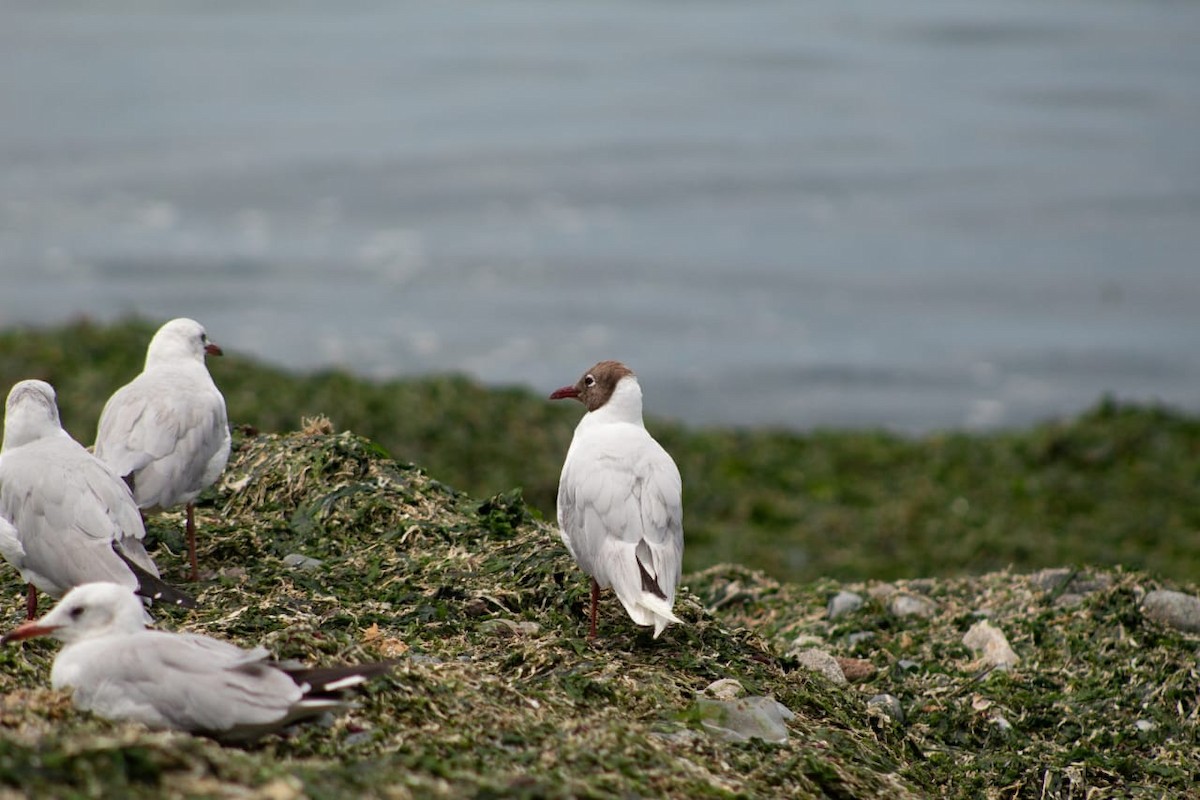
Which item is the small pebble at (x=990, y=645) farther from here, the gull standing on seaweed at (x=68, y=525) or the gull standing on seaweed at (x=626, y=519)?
the gull standing on seaweed at (x=68, y=525)

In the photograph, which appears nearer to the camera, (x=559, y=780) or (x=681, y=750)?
(x=559, y=780)

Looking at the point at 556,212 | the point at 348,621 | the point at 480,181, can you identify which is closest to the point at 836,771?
the point at 348,621

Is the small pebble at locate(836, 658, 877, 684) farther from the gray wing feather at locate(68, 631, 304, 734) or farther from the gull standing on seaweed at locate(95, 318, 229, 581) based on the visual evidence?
the gray wing feather at locate(68, 631, 304, 734)

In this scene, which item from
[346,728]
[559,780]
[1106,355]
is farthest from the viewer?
[1106,355]

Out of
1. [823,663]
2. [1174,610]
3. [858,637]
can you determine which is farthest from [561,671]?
[1174,610]

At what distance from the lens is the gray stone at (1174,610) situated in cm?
725

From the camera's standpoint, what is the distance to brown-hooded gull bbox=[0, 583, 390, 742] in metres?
4.32

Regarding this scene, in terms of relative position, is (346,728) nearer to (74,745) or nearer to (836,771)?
(74,745)

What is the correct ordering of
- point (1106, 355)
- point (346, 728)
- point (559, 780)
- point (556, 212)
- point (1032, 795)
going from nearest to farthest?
point (559, 780), point (346, 728), point (1032, 795), point (1106, 355), point (556, 212)

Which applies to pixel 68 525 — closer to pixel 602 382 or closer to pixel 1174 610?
pixel 602 382

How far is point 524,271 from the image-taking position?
18.7 metres

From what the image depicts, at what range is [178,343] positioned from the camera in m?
7.05

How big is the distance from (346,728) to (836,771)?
1597 mm

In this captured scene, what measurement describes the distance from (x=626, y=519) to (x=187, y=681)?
2004 mm
